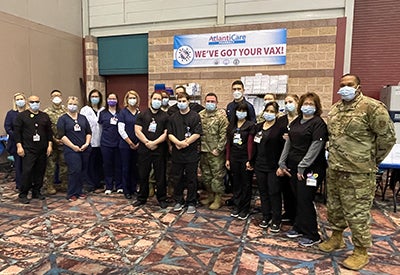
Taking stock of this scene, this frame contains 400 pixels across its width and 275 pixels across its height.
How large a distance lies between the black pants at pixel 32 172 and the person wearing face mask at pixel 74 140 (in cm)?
35

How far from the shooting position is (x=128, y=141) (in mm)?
4082

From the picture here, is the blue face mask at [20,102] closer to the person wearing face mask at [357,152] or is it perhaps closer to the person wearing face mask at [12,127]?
the person wearing face mask at [12,127]

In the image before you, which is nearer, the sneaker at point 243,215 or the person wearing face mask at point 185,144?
the sneaker at point 243,215

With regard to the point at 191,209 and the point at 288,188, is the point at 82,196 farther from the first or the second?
the point at 288,188

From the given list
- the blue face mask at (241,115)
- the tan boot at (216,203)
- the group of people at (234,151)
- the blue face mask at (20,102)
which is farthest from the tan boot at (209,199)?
the blue face mask at (20,102)

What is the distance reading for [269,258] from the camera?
103 inches

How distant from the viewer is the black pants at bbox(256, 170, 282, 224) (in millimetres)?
3137

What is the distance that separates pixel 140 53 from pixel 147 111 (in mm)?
3678

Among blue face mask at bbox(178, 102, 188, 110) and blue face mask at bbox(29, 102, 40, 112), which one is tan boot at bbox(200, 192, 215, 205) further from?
blue face mask at bbox(29, 102, 40, 112)

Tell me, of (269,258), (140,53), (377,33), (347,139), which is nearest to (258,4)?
(377,33)

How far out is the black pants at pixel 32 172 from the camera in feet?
13.1

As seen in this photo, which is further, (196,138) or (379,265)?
(196,138)

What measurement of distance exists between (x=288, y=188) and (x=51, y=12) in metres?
6.28

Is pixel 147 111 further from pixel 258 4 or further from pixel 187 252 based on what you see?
pixel 258 4
